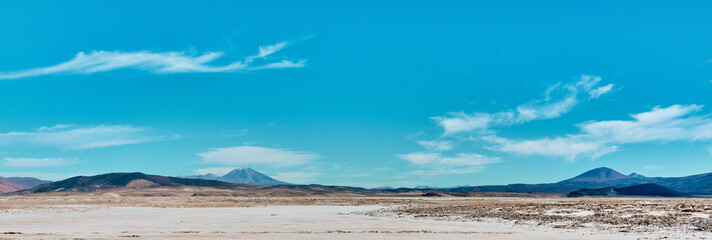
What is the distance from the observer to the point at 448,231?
985 inches

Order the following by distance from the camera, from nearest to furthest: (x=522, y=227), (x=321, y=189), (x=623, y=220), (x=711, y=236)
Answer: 1. (x=711, y=236)
2. (x=522, y=227)
3. (x=623, y=220)
4. (x=321, y=189)

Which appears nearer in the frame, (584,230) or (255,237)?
(255,237)

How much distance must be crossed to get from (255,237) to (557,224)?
15125mm

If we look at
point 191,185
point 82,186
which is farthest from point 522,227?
point 82,186

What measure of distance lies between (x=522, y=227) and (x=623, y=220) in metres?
6.14

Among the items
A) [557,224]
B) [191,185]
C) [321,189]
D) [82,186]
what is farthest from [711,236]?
[82,186]

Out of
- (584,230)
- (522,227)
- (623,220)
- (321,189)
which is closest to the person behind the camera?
(584,230)

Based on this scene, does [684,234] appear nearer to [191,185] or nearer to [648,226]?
[648,226]

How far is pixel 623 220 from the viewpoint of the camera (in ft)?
94.3

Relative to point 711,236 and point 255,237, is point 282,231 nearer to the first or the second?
point 255,237

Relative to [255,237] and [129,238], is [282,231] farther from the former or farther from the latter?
[129,238]

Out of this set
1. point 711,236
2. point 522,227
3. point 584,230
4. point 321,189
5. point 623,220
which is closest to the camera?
point 711,236

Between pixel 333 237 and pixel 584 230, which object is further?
pixel 584 230

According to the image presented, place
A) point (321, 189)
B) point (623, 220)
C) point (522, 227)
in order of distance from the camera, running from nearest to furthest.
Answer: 1. point (522, 227)
2. point (623, 220)
3. point (321, 189)
